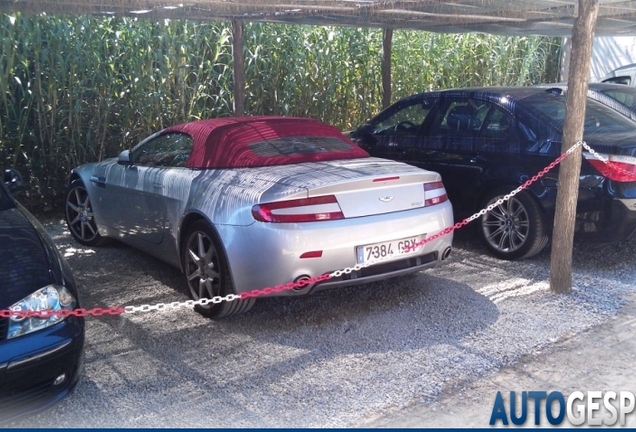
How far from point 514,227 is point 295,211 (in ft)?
9.15

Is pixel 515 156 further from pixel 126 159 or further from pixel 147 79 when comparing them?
pixel 147 79

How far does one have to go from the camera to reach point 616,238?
623 cm

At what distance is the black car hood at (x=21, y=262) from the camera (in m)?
3.84

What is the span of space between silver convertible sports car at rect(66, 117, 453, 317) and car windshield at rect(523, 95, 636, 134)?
1745 millimetres

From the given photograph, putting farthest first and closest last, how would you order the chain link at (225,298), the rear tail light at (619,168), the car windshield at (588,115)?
the car windshield at (588,115)
the rear tail light at (619,168)
the chain link at (225,298)

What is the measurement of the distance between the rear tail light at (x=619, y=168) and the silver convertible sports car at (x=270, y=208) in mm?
1537

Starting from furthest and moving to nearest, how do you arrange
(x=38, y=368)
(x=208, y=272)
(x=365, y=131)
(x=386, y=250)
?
1. (x=365, y=131)
2. (x=208, y=272)
3. (x=386, y=250)
4. (x=38, y=368)

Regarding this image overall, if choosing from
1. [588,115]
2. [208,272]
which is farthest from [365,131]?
[208,272]

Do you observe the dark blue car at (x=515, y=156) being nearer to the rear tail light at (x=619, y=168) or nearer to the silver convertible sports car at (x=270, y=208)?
the rear tail light at (x=619, y=168)

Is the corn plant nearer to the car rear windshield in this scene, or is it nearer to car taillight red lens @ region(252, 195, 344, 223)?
the car rear windshield

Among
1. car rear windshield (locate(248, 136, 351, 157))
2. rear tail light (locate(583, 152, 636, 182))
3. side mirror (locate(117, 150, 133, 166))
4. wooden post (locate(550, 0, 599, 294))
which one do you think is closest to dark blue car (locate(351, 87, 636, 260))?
rear tail light (locate(583, 152, 636, 182))

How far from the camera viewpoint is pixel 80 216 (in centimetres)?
747

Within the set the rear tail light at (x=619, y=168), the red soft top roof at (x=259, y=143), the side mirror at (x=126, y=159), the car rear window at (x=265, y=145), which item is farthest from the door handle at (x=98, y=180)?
the rear tail light at (x=619, y=168)

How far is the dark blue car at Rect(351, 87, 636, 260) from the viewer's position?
20.2ft
